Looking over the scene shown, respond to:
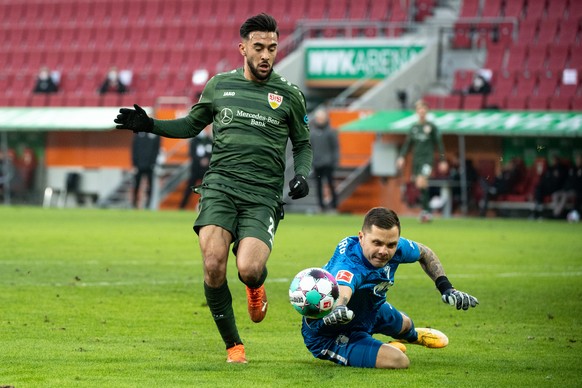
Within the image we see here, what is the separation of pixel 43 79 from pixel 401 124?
43.1ft

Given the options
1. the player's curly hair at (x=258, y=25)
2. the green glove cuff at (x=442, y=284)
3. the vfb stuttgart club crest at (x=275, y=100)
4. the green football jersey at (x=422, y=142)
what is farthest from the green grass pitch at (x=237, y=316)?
the green football jersey at (x=422, y=142)

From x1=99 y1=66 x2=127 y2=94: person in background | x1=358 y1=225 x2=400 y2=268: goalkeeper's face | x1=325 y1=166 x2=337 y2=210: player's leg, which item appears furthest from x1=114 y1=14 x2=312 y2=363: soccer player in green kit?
x1=99 y1=66 x2=127 y2=94: person in background

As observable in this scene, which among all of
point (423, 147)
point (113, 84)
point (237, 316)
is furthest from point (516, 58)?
point (237, 316)

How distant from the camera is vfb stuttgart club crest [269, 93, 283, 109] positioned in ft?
26.2

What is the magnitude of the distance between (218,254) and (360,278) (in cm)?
90

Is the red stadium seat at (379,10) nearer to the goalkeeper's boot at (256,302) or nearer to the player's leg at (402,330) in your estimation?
the player's leg at (402,330)

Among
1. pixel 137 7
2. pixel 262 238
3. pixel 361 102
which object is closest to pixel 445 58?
pixel 361 102

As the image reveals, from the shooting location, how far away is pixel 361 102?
30.3 metres

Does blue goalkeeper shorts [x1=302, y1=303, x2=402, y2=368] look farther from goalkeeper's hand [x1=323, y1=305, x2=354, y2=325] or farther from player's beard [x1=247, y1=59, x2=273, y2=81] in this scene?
player's beard [x1=247, y1=59, x2=273, y2=81]

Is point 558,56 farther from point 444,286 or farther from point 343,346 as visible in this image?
point 343,346

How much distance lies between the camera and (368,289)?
25.0ft

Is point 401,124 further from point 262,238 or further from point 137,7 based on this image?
point 262,238

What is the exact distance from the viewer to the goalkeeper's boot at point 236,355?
25.1 ft

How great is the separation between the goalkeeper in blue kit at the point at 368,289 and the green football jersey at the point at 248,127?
739 mm
